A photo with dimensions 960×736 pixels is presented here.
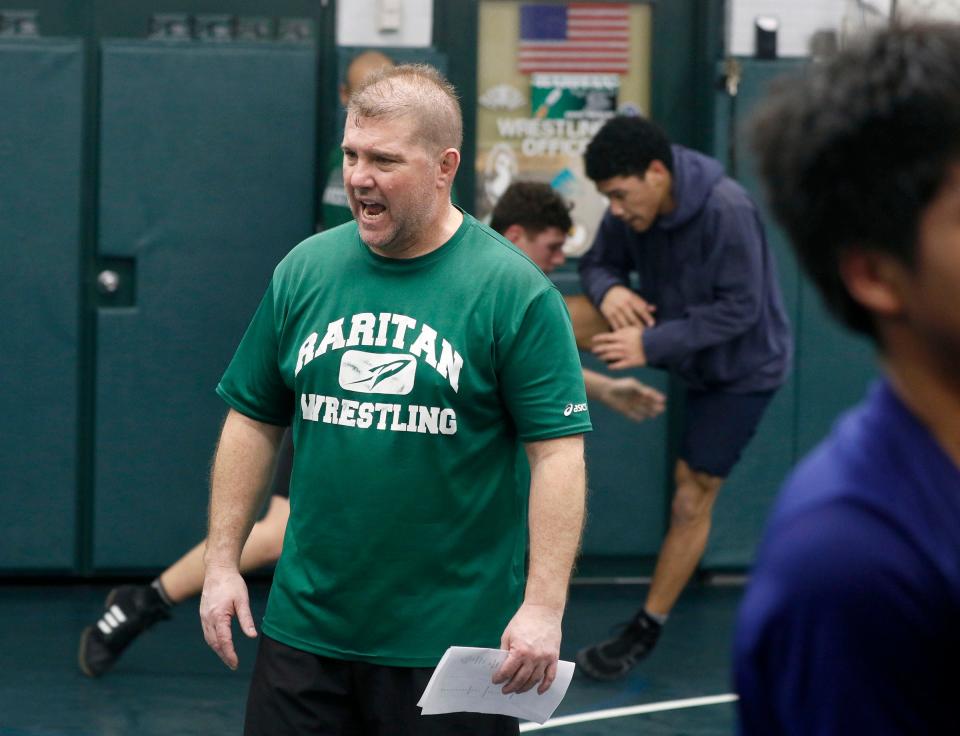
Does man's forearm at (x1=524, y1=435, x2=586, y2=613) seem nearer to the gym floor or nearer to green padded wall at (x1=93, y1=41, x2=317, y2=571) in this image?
the gym floor

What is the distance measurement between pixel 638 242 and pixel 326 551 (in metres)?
3.26

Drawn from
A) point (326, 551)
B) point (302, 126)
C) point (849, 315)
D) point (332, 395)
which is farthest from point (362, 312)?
point (302, 126)

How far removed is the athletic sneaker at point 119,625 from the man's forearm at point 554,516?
2.93 meters

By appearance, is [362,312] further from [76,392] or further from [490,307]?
[76,392]

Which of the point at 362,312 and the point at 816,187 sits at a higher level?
the point at 816,187

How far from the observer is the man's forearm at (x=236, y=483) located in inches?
135

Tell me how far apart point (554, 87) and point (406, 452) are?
14.6ft

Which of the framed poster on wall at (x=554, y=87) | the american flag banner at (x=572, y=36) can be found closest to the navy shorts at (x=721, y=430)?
the framed poster on wall at (x=554, y=87)

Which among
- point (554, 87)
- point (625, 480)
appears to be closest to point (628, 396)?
point (625, 480)

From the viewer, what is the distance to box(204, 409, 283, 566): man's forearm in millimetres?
3430

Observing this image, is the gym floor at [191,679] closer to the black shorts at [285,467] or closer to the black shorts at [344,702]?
the black shorts at [285,467]

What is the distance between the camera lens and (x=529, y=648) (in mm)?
3188

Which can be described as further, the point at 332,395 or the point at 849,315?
the point at 332,395

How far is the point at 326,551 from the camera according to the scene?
11.0 feet
